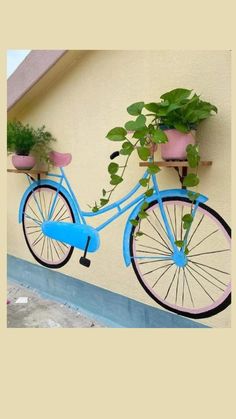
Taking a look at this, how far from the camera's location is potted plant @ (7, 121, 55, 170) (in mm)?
2646

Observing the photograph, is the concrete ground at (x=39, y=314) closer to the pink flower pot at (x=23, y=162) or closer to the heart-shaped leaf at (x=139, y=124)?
the pink flower pot at (x=23, y=162)

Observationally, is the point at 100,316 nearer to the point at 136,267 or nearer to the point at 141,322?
the point at 141,322

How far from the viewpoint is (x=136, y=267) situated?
229 cm

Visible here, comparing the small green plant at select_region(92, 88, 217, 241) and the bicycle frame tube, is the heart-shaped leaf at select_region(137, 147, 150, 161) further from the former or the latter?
the bicycle frame tube

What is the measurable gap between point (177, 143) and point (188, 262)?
0.78 metres

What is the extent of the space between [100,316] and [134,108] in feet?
5.50

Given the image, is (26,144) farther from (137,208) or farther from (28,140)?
(137,208)

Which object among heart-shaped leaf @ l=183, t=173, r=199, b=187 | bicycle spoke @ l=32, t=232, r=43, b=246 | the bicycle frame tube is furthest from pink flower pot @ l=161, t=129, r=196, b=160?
bicycle spoke @ l=32, t=232, r=43, b=246

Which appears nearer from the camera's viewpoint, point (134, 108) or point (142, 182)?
point (134, 108)

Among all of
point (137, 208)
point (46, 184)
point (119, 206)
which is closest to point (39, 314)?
point (46, 184)

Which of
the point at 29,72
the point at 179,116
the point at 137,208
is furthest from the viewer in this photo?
the point at 29,72

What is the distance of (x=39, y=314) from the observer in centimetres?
279

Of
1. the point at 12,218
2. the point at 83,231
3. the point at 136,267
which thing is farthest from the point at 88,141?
the point at 12,218

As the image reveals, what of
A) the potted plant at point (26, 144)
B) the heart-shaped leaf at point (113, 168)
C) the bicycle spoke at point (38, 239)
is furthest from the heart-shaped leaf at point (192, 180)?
the bicycle spoke at point (38, 239)
